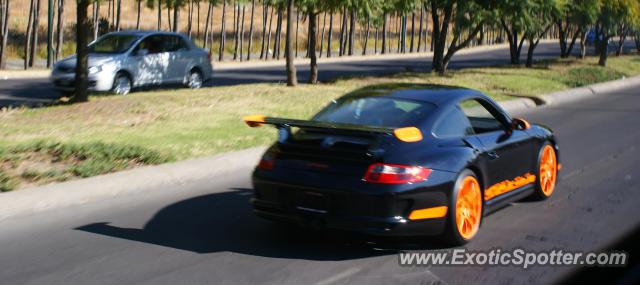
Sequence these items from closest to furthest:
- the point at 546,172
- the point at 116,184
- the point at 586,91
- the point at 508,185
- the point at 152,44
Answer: the point at 508,185 < the point at 546,172 < the point at 116,184 < the point at 152,44 < the point at 586,91

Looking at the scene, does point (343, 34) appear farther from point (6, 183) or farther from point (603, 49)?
point (6, 183)

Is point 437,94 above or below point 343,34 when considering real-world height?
below

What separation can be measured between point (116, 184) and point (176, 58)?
→ 41.5 feet

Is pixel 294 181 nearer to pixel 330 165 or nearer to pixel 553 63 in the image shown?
pixel 330 165

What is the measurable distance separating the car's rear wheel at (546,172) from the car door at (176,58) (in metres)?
13.9

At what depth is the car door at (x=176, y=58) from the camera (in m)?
21.4

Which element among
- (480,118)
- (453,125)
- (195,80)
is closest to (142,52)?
(195,80)

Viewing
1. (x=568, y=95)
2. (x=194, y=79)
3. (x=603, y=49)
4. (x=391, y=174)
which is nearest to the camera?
(x=391, y=174)

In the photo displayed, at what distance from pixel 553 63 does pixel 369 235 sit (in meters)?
31.8

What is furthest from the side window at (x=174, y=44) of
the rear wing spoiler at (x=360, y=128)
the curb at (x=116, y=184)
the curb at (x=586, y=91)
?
the rear wing spoiler at (x=360, y=128)

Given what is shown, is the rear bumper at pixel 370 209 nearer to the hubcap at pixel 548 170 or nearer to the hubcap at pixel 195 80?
the hubcap at pixel 548 170

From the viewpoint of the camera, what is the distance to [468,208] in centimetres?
704

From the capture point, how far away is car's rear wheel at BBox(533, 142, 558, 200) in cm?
862

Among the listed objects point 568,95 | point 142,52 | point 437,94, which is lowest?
point 568,95
